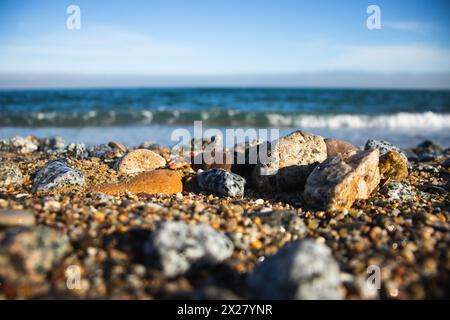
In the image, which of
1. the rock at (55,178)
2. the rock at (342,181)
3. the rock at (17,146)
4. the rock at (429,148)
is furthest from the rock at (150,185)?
the rock at (429,148)

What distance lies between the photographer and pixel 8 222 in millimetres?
2527

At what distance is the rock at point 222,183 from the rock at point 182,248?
1632 millimetres

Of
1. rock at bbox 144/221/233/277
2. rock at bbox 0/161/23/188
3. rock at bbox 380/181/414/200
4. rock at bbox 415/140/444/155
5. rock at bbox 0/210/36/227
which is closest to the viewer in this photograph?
rock at bbox 144/221/233/277

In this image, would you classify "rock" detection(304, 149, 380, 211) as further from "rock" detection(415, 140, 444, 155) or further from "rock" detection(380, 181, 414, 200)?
"rock" detection(415, 140, 444, 155)

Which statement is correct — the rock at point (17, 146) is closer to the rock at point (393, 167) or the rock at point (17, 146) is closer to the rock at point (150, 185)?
the rock at point (150, 185)

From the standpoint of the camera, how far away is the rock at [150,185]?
4.26m

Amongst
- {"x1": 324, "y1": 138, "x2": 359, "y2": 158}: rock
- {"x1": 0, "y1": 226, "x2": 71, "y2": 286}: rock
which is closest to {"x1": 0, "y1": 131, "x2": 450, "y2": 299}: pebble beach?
{"x1": 0, "y1": 226, "x2": 71, "y2": 286}: rock

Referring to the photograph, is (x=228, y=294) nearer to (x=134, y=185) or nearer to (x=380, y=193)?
(x=134, y=185)

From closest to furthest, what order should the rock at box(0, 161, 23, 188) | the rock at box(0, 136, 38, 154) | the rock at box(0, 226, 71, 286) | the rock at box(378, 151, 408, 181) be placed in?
the rock at box(0, 226, 71, 286) < the rock at box(0, 161, 23, 188) < the rock at box(378, 151, 408, 181) < the rock at box(0, 136, 38, 154)

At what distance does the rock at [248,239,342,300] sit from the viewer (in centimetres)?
210

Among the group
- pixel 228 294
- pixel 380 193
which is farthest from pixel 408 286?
pixel 380 193

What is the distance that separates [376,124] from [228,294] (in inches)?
649

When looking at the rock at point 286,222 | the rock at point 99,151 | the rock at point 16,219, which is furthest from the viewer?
the rock at point 99,151
